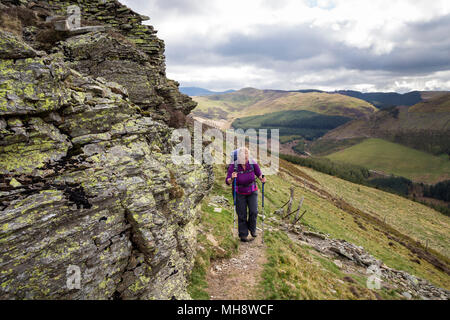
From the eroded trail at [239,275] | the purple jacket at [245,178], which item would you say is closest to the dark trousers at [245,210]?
the purple jacket at [245,178]

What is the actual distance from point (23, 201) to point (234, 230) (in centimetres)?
1097

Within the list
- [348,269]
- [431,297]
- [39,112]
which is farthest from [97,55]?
[431,297]

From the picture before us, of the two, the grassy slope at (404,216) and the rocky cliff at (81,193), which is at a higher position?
the rocky cliff at (81,193)

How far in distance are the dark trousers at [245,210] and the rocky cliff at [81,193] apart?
8.81ft

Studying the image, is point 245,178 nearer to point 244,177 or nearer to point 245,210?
point 244,177

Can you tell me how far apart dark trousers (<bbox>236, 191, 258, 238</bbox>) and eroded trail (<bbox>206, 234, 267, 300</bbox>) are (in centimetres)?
94

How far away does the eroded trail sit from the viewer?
9812mm

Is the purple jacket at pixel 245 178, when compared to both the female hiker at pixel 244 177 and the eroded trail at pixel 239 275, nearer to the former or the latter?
the female hiker at pixel 244 177

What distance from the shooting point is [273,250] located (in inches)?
528

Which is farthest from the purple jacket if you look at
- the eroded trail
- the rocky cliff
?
the eroded trail

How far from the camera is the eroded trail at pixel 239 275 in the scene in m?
9.81

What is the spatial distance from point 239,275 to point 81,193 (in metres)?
7.93

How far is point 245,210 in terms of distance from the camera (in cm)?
1258

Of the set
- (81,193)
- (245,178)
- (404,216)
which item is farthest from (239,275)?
(404,216)
